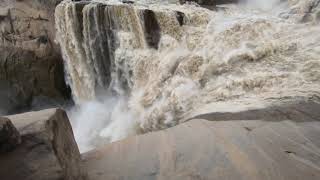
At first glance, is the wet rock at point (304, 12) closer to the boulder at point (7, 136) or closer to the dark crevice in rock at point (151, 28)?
the dark crevice in rock at point (151, 28)

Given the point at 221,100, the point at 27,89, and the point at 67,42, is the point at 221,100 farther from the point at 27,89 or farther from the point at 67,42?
the point at 27,89

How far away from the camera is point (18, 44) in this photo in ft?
28.1

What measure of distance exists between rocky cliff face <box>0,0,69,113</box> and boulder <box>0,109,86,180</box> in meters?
6.27

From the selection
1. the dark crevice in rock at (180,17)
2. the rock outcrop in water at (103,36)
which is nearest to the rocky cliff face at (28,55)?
the rock outcrop in water at (103,36)

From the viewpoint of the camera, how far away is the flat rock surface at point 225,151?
9.12 feet

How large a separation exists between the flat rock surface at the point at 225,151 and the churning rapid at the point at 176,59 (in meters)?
0.80

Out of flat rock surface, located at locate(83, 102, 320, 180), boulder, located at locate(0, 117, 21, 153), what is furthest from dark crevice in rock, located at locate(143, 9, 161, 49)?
boulder, located at locate(0, 117, 21, 153)

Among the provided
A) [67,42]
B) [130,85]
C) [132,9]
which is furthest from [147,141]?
[67,42]

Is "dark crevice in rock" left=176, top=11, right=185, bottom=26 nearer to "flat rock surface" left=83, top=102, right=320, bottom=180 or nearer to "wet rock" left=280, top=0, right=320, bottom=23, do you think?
"wet rock" left=280, top=0, right=320, bottom=23

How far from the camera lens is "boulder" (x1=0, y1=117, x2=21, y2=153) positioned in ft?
7.16

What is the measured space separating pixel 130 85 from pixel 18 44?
2.97 meters

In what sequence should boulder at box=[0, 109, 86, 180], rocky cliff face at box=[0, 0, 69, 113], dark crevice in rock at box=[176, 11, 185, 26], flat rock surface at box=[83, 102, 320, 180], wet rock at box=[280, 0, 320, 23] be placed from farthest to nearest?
rocky cliff face at box=[0, 0, 69, 113] → dark crevice in rock at box=[176, 11, 185, 26] → wet rock at box=[280, 0, 320, 23] → flat rock surface at box=[83, 102, 320, 180] → boulder at box=[0, 109, 86, 180]

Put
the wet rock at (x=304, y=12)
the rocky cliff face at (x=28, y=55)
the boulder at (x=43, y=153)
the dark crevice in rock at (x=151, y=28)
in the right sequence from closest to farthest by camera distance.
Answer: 1. the boulder at (x=43, y=153)
2. the wet rock at (x=304, y=12)
3. the dark crevice in rock at (x=151, y=28)
4. the rocky cliff face at (x=28, y=55)

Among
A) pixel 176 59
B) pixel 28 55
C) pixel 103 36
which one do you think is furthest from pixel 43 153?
pixel 28 55
